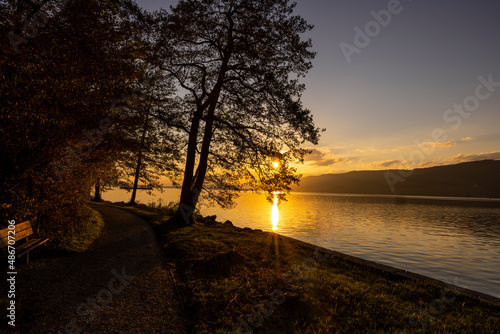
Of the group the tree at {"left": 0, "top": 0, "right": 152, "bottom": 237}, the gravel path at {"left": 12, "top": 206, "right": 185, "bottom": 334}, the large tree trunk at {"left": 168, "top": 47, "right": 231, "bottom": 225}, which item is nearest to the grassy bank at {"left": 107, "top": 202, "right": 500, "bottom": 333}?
the gravel path at {"left": 12, "top": 206, "right": 185, "bottom": 334}

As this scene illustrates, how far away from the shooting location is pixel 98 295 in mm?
5820

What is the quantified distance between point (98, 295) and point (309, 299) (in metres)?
4.90

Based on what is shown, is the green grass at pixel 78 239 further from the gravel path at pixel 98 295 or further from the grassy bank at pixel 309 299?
the grassy bank at pixel 309 299

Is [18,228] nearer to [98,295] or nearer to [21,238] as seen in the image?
[21,238]

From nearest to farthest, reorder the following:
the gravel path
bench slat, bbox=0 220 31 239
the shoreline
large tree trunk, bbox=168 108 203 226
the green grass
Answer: the gravel path
bench slat, bbox=0 220 31 239
the shoreline
the green grass
large tree trunk, bbox=168 108 203 226

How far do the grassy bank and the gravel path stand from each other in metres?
0.52

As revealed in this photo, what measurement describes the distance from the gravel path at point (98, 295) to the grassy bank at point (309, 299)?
0.52 meters

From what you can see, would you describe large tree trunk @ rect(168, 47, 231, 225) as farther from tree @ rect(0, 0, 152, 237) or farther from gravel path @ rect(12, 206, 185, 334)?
gravel path @ rect(12, 206, 185, 334)

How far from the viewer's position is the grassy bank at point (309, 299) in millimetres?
5066

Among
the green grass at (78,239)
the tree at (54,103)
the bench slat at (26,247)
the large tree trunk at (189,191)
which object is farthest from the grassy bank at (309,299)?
the large tree trunk at (189,191)

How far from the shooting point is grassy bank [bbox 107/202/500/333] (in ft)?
16.6

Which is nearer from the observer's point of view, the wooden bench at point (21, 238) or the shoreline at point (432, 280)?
the wooden bench at point (21, 238)

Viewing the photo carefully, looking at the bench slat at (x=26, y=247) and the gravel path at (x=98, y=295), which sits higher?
the bench slat at (x=26, y=247)

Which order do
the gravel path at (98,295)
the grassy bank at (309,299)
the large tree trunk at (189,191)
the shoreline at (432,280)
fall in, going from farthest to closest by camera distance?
the large tree trunk at (189,191)
the shoreline at (432,280)
the grassy bank at (309,299)
the gravel path at (98,295)
